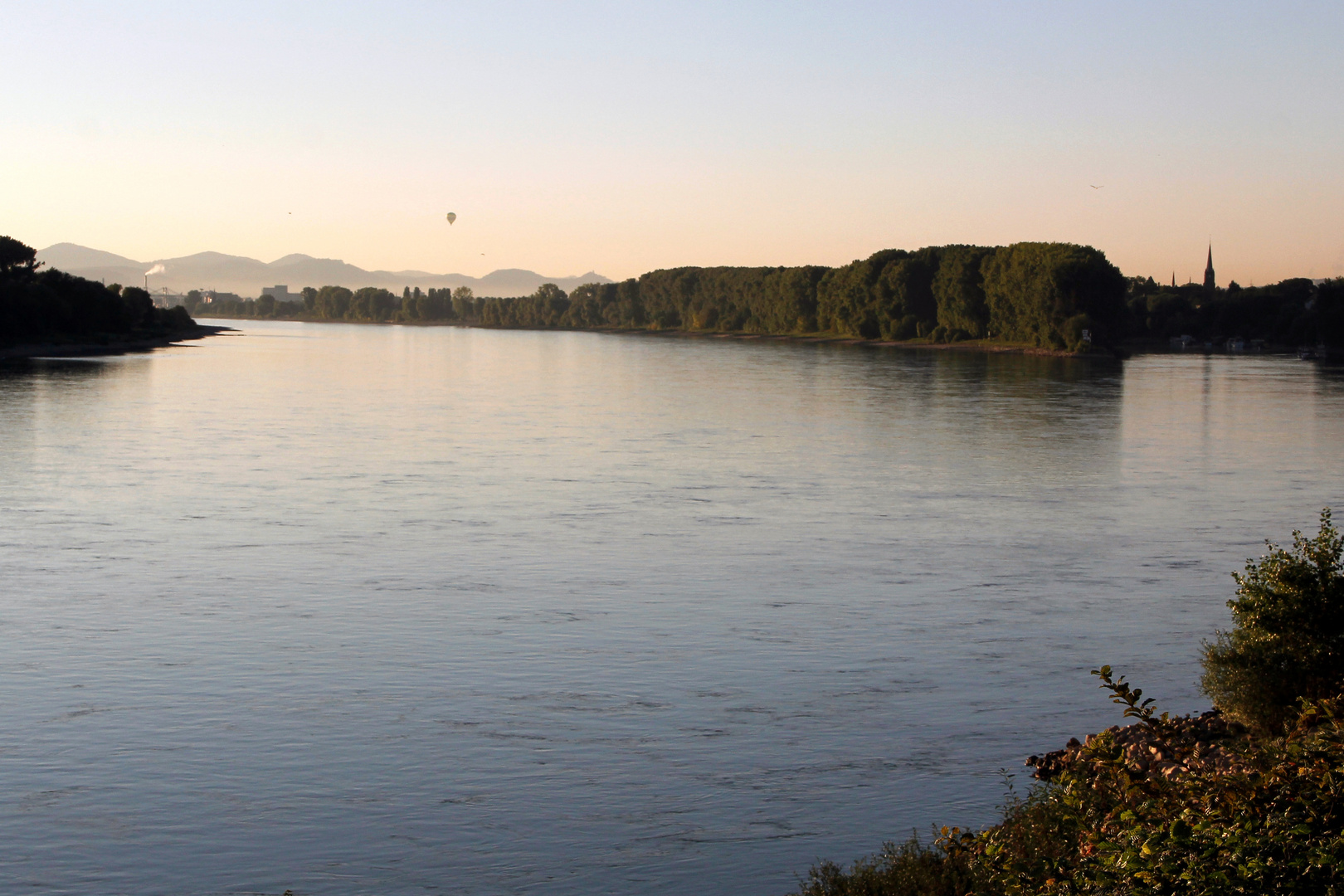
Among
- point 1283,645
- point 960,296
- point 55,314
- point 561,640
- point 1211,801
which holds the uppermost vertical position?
point 960,296

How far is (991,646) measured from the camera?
51.6ft

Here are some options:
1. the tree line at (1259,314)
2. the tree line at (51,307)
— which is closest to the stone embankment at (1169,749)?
the tree line at (51,307)

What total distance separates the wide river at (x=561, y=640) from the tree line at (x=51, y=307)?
6352cm

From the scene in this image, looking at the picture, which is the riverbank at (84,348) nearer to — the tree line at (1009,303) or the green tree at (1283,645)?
the tree line at (1009,303)

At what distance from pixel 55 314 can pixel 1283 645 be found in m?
106

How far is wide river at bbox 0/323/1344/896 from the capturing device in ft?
32.9

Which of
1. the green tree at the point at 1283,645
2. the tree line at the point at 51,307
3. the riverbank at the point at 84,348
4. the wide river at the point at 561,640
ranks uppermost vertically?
the tree line at the point at 51,307

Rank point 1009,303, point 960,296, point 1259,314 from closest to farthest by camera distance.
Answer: point 1009,303 < point 960,296 < point 1259,314

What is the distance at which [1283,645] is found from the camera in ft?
37.5

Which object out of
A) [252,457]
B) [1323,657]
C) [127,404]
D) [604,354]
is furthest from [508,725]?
[604,354]

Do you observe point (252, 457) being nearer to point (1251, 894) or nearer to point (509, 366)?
point (1251, 894)

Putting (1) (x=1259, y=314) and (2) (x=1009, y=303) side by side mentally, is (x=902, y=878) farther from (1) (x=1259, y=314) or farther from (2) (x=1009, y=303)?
(1) (x=1259, y=314)

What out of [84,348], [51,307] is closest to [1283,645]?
[51,307]

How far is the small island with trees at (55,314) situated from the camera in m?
95.7
